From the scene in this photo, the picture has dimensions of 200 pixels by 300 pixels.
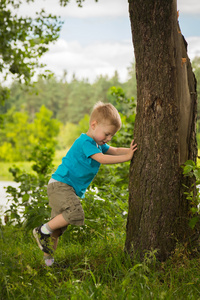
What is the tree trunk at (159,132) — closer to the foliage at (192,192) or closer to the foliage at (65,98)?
the foliage at (192,192)

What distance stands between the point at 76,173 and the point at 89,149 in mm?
279

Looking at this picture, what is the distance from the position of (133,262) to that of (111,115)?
128 centimetres

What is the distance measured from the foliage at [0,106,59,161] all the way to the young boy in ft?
105

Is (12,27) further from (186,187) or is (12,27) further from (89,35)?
(89,35)

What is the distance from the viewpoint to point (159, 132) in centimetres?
294

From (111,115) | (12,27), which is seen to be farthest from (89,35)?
(111,115)

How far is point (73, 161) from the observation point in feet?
11.1

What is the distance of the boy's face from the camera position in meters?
3.30

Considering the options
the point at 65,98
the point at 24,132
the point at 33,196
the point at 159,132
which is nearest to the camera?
the point at 159,132

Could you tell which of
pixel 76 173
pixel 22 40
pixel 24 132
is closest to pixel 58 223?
pixel 76 173

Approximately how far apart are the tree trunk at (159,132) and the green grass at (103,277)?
0.62 feet

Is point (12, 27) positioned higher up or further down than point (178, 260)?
higher up

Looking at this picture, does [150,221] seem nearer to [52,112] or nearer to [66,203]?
[66,203]

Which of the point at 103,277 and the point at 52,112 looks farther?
the point at 52,112
